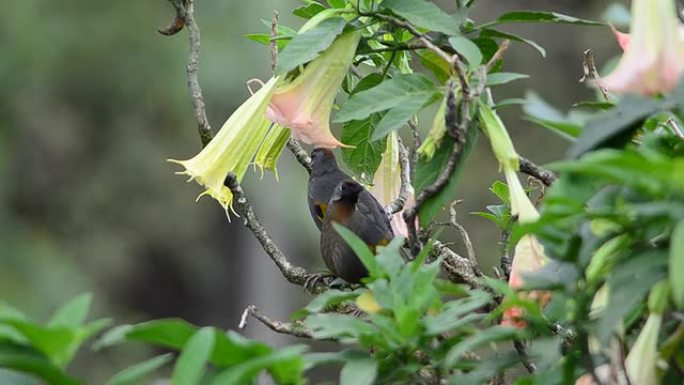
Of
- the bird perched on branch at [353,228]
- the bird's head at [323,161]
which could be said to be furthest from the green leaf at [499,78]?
the bird's head at [323,161]

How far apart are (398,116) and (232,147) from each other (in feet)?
1.12

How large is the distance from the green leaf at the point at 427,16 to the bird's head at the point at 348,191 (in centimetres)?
97

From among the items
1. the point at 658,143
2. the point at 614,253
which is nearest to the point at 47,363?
the point at 614,253

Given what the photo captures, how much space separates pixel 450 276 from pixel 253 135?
401mm

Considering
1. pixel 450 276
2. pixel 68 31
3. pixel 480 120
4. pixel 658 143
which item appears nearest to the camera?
pixel 658 143

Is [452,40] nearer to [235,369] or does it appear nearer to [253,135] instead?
[253,135]

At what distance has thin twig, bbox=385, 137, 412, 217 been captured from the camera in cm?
217

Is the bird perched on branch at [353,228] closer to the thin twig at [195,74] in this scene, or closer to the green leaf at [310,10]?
the thin twig at [195,74]

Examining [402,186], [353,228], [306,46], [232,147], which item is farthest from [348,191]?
[306,46]

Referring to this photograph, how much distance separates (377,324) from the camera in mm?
1243

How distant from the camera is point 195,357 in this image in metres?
1.12

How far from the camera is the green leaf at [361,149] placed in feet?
6.66

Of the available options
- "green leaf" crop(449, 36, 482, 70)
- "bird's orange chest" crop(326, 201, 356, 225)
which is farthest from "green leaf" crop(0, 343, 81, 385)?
"bird's orange chest" crop(326, 201, 356, 225)

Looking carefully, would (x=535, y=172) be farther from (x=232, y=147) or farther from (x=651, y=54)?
(x=651, y=54)
